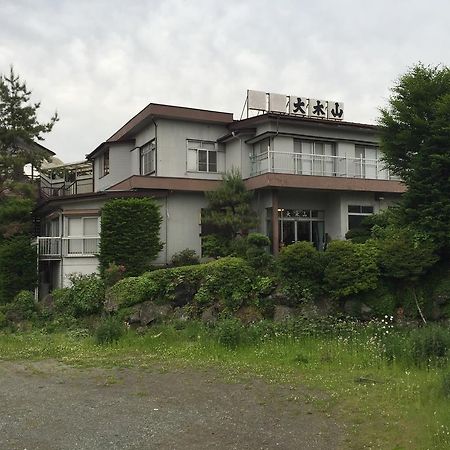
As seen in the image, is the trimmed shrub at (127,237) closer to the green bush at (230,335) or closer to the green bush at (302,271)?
the green bush at (302,271)

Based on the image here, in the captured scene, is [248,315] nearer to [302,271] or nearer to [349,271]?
[302,271]

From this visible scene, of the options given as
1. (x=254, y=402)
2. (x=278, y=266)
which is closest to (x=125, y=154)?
(x=278, y=266)

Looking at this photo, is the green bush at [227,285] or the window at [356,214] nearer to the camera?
the green bush at [227,285]

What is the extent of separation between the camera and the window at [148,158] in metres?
22.3

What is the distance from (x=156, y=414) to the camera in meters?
6.89

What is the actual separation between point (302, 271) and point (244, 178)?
8.81 m

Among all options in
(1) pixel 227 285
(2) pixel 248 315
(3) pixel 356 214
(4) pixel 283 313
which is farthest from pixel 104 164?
(4) pixel 283 313

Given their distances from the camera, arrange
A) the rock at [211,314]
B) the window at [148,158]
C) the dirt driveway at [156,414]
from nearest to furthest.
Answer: the dirt driveway at [156,414] → the rock at [211,314] → the window at [148,158]

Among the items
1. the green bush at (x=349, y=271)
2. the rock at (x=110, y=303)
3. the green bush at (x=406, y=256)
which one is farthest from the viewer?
the rock at (x=110, y=303)

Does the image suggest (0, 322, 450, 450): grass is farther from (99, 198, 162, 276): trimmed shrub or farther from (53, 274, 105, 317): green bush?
(99, 198, 162, 276): trimmed shrub

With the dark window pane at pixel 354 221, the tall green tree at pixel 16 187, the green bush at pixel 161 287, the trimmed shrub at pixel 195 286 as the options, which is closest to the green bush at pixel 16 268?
the tall green tree at pixel 16 187

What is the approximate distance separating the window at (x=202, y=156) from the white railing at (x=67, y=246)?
5303 mm

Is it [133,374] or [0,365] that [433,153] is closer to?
[133,374]

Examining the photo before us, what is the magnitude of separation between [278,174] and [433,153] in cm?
714
